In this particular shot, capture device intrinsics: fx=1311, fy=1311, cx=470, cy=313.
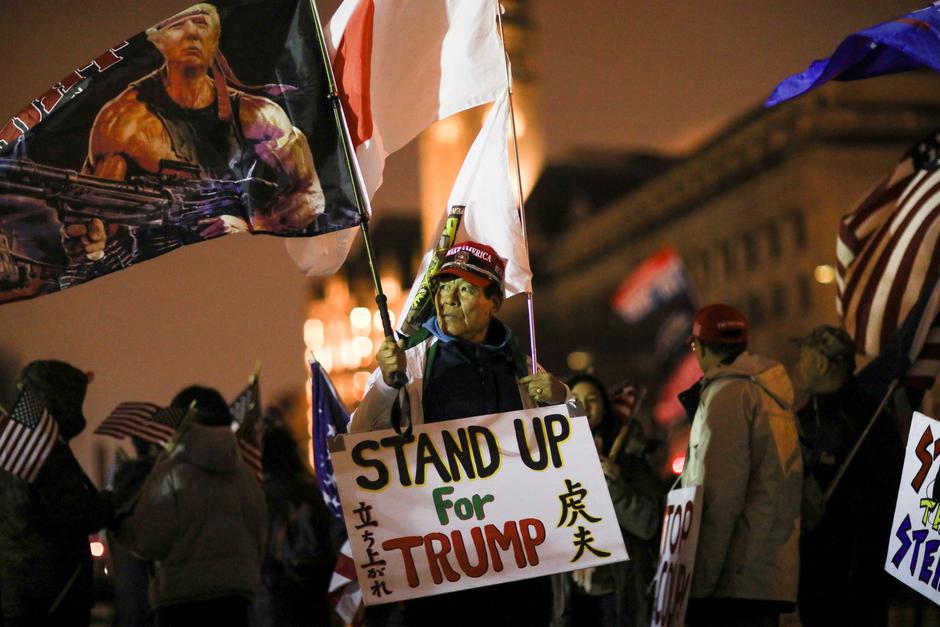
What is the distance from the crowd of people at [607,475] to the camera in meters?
5.21

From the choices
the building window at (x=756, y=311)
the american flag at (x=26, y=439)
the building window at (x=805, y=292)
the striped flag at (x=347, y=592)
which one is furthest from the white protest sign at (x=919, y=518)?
the building window at (x=756, y=311)

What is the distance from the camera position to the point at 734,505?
5.90m

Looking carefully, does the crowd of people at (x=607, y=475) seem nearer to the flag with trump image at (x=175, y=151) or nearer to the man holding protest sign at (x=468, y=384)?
the man holding protest sign at (x=468, y=384)

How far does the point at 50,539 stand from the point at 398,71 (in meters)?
2.71

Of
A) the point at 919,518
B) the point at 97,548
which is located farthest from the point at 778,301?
the point at 919,518

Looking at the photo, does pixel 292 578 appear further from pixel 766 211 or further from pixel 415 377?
pixel 766 211

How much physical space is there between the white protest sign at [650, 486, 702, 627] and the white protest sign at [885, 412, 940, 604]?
2.75ft

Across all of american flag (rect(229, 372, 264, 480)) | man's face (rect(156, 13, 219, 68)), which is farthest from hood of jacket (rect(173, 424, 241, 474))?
man's face (rect(156, 13, 219, 68))

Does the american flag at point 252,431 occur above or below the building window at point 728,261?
above

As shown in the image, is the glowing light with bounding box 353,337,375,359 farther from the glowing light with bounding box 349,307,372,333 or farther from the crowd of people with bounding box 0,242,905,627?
the crowd of people with bounding box 0,242,905,627

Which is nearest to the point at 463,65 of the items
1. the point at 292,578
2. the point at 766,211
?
the point at 292,578

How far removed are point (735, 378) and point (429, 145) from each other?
11480 centimetres

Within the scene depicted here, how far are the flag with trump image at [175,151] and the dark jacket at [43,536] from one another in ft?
3.66

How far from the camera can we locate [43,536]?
6.02 m
